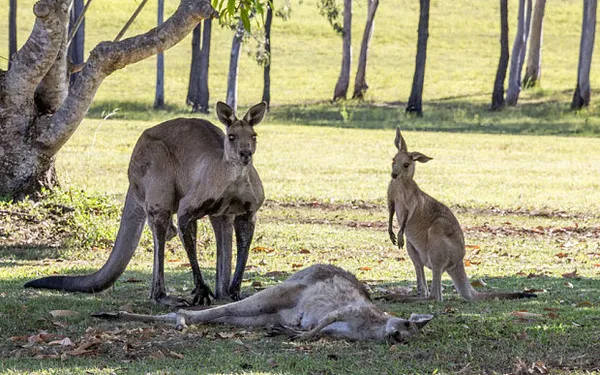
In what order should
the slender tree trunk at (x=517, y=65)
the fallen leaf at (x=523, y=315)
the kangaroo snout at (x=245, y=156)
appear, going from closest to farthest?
the fallen leaf at (x=523, y=315) < the kangaroo snout at (x=245, y=156) < the slender tree trunk at (x=517, y=65)

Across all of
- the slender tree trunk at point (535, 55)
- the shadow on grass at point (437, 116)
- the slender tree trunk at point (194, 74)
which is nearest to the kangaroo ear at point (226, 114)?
the shadow on grass at point (437, 116)

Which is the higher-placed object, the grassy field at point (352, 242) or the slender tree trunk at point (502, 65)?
the slender tree trunk at point (502, 65)

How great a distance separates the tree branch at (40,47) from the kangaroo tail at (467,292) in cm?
583

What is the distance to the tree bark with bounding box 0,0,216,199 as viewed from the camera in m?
12.4

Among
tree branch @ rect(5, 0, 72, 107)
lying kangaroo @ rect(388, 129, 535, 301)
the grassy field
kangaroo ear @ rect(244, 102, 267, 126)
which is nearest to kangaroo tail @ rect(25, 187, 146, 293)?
the grassy field

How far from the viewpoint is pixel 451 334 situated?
735 cm

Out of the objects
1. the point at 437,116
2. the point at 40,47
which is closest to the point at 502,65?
the point at 437,116

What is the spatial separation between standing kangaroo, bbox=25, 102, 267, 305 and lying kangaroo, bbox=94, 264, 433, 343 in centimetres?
105

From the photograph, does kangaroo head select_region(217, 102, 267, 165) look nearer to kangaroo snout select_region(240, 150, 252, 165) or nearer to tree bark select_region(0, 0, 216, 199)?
kangaroo snout select_region(240, 150, 252, 165)

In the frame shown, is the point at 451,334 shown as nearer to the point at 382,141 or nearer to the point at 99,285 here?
the point at 99,285

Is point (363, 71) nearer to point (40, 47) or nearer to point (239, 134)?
point (40, 47)

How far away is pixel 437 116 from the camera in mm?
40969

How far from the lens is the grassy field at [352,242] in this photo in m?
6.73

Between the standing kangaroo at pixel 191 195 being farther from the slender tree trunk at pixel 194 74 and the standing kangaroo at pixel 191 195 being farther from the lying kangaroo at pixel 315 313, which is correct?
the slender tree trunk at pixel 194 74
